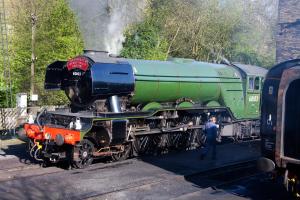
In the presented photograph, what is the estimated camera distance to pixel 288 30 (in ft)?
66.1

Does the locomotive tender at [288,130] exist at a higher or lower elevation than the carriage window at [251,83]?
lower

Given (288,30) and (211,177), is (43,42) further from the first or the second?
(211,177)

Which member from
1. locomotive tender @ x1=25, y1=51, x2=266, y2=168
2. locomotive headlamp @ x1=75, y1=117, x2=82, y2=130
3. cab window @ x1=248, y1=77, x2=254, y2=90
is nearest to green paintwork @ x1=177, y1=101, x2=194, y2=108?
locomotive tender @ x1=25, y1=51, x2=266, y2=168

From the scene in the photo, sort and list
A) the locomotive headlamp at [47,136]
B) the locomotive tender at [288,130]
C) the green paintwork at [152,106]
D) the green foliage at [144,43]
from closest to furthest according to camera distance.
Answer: the locomotive tender at [288,130] → the locomotive headlamp at [47,136] → the green paintwork at [152,106] → the green foliage at [144,43]

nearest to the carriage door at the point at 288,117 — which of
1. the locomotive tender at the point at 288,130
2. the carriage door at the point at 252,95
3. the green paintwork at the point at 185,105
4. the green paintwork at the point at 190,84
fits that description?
the locomotive tender at the point at 288,130

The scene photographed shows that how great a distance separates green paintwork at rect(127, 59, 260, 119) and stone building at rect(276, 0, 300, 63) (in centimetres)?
469

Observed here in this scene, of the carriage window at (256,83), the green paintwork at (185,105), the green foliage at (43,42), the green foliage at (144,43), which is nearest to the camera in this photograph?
the green paintwork at (185,105)

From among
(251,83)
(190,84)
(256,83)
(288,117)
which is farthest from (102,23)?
(288,117)

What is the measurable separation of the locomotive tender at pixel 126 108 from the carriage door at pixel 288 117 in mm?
4840

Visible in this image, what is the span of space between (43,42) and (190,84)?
8543 mm

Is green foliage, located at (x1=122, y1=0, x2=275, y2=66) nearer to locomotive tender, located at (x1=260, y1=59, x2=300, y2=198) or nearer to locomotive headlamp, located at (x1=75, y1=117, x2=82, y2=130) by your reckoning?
locomotive headlamp, located at (x1=75, y1=117, x2=82, y2=130)

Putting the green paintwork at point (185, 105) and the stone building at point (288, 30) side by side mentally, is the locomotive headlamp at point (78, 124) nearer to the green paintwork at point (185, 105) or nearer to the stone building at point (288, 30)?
the green paintwork at point (185, 105)

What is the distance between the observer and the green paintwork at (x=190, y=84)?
1252 centimetres

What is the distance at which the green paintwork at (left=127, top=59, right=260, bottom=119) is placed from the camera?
12.5m
